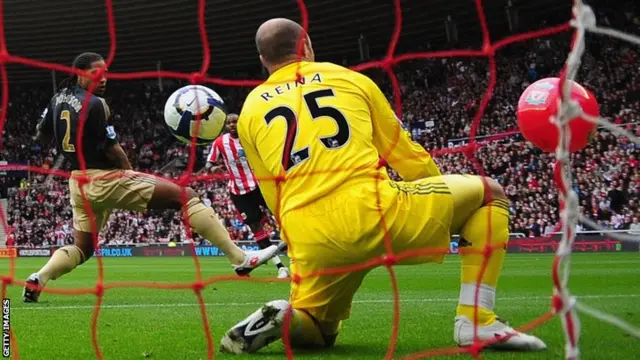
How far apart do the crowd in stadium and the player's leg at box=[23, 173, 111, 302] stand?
4.64 metres

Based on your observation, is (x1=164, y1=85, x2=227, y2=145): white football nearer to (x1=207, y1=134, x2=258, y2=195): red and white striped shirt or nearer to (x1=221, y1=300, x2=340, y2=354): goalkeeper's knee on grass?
(x1=207, y1=134, x2=258, y2=195): red and white striped shirt

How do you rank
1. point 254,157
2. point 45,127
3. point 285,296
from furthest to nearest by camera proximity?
point 285,296 < point 45,127 < point 254,157

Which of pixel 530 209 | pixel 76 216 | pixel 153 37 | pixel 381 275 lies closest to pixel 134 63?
pixel 153 37

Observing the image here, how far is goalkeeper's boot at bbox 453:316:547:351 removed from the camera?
3924 mm

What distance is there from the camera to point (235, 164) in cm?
1006

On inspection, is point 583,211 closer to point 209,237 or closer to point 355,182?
point 209,237

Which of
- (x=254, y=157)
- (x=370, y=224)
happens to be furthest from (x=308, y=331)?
(x=254, y=157)

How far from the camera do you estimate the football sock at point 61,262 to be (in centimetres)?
674

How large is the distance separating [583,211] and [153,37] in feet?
52.8

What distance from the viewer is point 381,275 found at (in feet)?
37.0

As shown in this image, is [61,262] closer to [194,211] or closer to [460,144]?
[194,211]

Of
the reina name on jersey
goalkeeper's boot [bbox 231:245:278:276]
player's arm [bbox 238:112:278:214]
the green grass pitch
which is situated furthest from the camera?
goalkeeper's boot [bbox 231:245:278:276]

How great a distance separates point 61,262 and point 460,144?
16.0 m

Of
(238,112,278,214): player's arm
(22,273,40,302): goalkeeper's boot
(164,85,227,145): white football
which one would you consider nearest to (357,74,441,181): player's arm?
(238,112,278,214): player's arm
